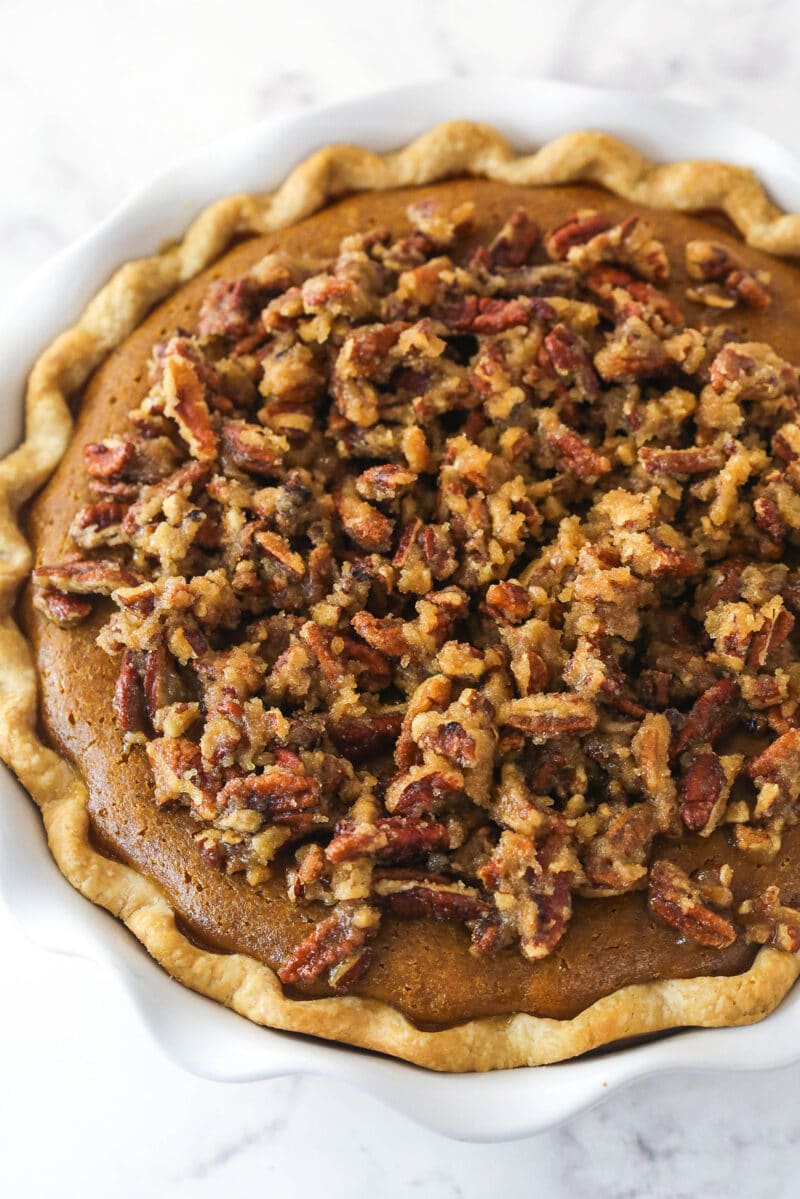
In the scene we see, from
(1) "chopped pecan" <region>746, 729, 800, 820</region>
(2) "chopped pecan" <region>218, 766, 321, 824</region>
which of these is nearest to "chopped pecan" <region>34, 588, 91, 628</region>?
(2) "chopped pecan" <region>218, 766, 321, 824</region>

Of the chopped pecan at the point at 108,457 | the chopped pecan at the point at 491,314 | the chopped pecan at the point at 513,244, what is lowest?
the chopped pecan at the point at 491,314

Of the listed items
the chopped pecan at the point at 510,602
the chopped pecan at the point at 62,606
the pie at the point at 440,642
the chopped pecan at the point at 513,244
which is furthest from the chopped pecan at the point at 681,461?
the chopped pecan at the point at 62,606

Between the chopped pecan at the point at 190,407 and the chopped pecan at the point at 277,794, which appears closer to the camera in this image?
the chopped pecan at the point at 277,794

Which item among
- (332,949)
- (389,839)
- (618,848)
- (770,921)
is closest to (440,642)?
(389,839)

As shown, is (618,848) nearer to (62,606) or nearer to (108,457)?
(62,606)

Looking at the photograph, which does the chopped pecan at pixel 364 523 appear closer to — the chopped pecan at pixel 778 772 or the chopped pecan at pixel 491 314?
the chopped pecan at pixel 491 314

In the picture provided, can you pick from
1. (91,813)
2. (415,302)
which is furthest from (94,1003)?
(415,302)
